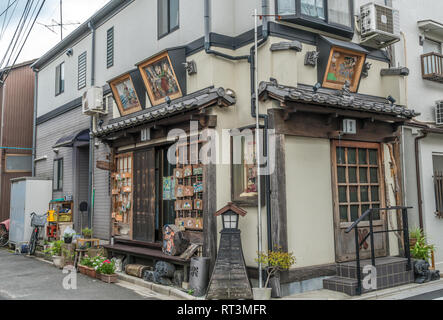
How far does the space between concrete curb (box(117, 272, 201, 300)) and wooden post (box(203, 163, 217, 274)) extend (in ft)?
2.80

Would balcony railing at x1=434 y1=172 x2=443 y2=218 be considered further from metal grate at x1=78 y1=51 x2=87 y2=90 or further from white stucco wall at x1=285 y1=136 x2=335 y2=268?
metal grate at x1=78 y1=51 x2=87 y2=90

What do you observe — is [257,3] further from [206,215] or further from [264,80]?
[206,215]

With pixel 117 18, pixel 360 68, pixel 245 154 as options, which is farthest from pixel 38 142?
pixel 360 68

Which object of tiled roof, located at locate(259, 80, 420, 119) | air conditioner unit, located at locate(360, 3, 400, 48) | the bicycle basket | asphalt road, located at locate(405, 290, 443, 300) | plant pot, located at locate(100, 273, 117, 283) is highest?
air conditioner unit, located at locate(360, 3, 400, 48)

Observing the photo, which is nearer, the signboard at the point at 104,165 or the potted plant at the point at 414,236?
the potted plant at the point at 414,236

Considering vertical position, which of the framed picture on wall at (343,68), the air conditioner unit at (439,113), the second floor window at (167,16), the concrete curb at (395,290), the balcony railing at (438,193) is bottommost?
the concrete curb at (395,290)

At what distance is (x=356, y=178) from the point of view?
970cm

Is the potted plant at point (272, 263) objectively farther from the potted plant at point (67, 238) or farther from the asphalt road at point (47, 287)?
the potted plant at point (67, 238)

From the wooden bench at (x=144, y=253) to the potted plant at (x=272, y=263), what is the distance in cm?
177

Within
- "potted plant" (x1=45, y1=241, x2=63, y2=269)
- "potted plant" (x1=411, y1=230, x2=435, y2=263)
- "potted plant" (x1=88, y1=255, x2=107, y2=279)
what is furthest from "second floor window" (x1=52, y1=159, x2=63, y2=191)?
"potted plant" (x1=411, y1=230, x2=435, y2=263)

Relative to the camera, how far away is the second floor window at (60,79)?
18.0m

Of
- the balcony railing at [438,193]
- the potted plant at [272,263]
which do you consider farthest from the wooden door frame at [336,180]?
the balcony railing at [438,193]

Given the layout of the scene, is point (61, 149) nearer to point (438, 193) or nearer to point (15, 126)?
point (15, 126)

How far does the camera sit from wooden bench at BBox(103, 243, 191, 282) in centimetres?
899
